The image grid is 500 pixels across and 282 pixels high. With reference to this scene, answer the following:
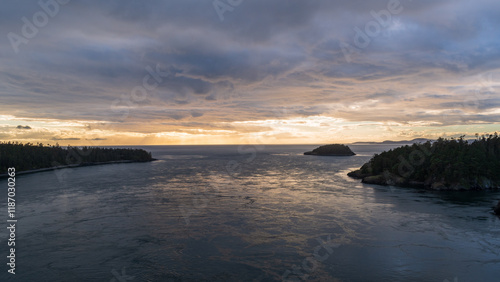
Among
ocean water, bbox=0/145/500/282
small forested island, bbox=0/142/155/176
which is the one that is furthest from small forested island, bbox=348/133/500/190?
small forested island, bbox=0/142/155/176

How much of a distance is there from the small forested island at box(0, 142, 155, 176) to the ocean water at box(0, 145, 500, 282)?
6697 centimetres

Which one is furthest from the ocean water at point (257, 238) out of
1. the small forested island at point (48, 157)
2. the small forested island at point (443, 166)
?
the small forested island at point (48, 157)

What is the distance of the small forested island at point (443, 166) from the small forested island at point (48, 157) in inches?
4468

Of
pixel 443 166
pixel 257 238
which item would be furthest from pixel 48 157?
pixel 443 166

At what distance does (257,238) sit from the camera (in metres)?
28.6

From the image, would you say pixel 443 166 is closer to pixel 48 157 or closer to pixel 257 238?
pixel 257 238

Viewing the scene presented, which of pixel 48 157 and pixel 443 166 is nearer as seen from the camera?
pixel 443 166

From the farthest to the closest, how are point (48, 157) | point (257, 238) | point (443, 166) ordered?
1. point (48, 157)
2. point (443, 166)
3. point (257, 238)

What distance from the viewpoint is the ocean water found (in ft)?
70.3

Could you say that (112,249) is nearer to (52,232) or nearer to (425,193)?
(52,232)

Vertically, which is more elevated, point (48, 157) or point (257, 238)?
point (48, 157)

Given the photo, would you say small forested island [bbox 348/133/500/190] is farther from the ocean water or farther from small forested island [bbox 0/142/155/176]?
small forested island [bbox 0/142/155/176]

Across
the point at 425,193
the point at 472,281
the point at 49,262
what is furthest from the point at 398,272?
the point at 425,193

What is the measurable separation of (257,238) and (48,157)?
127683mm
